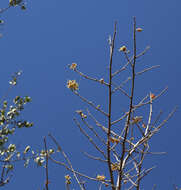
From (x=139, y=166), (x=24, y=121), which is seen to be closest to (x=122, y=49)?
(x=139, y=166)

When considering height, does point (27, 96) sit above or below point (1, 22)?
below

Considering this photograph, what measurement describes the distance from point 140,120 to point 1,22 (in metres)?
4.09

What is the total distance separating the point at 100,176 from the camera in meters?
2.72

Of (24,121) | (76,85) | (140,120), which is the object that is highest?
(24,121)

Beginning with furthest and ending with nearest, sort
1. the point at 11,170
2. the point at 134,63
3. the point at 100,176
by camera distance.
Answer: the point at 11,170 < the point at 100,176 < the point at 134,63

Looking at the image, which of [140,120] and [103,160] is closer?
[103,160]

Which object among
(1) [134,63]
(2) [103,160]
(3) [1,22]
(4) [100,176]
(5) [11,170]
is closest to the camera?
(1) [134,63]

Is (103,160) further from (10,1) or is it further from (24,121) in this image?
(10,1)

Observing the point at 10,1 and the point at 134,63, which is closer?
the point at 134,63

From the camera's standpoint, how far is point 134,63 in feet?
7.39

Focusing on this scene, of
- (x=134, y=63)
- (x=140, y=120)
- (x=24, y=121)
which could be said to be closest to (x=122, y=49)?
(x=134, y=63)

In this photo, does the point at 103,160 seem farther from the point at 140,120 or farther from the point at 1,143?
the point at 1,143

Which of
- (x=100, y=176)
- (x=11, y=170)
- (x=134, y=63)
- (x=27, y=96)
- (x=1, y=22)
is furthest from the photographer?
(x=1, y=22)

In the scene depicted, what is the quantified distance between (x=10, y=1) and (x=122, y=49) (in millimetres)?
4314
